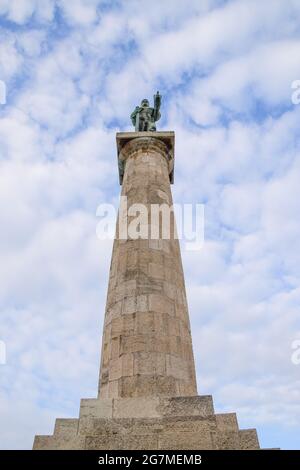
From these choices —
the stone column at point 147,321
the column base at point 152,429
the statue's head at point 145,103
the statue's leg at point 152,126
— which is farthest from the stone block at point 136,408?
the statue's head at point 145,103

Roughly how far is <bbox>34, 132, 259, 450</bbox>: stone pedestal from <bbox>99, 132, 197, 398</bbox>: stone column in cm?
2

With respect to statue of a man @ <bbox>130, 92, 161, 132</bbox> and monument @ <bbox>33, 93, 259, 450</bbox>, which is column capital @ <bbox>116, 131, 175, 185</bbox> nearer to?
monument @ <bbox>33, 93, 259, 450</bbox>

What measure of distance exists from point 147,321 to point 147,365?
114cm

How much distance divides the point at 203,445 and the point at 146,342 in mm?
2864

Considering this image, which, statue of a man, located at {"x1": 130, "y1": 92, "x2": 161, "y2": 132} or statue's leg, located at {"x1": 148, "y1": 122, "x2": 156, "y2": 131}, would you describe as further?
statue of a man, located at {"x1": 130, "y1": 92, "x2": 161, "y2": 132}

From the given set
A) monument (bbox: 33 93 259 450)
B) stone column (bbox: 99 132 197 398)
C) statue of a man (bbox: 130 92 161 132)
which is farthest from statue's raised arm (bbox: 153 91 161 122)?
stone column (bbox: 99 132 197 398)

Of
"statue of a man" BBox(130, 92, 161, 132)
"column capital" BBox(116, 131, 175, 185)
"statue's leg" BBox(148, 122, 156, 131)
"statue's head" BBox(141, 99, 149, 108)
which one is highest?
"statue's head" BBox(141, 99, 149, 108)

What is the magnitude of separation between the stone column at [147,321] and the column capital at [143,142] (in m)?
2.60

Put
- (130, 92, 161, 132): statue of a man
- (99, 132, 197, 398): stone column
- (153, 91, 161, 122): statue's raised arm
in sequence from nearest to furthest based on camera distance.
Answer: (99, 132, 197, 398): stone column
(130, 92, 161, 132): statue of a man
(153, 91, 161, 122): statue's raised arm

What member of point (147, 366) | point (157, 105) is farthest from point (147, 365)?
point (157, 105)

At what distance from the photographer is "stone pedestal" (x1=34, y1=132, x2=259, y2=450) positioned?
7.39 m

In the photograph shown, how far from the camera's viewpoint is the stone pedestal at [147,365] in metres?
7.39
